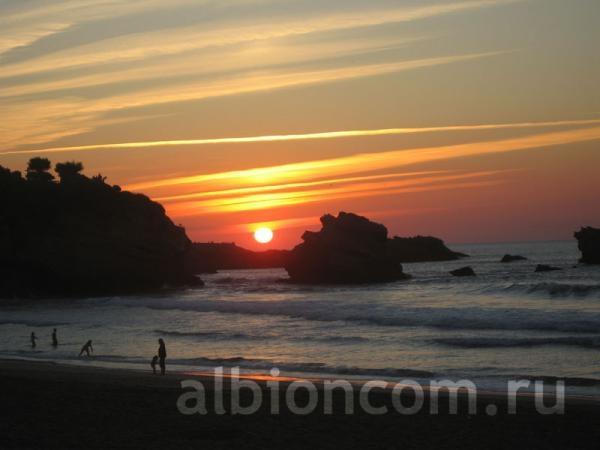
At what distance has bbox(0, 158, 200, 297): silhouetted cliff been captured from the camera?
8119 centimetres

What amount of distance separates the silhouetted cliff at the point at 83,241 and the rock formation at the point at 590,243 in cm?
5224

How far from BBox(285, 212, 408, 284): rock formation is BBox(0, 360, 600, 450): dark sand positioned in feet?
227

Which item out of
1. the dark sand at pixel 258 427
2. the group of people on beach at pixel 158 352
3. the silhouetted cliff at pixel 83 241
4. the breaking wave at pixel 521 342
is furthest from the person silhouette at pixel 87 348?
the silhouetted cliff at pixel 83 241

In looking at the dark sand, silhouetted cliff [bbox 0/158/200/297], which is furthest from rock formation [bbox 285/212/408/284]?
the dark sand

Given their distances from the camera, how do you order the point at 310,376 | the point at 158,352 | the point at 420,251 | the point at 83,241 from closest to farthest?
the point at 310,376, the point at 158,352, the point at 83,241, the point at 420,251

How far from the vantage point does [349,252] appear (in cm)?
9088

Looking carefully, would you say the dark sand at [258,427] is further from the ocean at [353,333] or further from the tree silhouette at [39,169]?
the tree silhouette at [39,169]

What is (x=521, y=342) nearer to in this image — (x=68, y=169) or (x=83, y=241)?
(x=83, y=241)

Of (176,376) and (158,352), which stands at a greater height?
(158,352)

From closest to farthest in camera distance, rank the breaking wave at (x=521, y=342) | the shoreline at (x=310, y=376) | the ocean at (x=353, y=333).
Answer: the shoreline at (x=310, y=376), the ocean at (x=353, y=333), the breaking wave at (x=521, y=342)

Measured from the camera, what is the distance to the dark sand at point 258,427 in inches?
557

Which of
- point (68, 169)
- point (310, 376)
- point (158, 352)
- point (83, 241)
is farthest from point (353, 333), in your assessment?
point (68, 169)

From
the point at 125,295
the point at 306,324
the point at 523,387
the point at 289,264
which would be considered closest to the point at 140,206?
the point at 125,295

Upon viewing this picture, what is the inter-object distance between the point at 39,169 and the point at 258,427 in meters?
93.7
